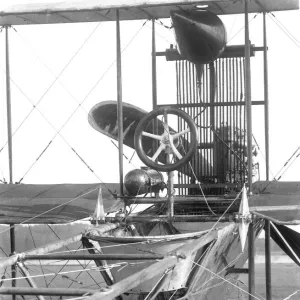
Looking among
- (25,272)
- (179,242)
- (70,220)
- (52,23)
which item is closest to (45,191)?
(70,220)

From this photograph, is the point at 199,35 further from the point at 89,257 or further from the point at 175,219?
the point at 89,257

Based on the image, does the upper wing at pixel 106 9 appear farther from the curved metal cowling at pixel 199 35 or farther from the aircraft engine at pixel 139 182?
the aircraft engine at pixel 139 182

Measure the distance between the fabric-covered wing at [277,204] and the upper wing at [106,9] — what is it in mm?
3463

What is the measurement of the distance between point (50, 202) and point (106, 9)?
13.5 ft

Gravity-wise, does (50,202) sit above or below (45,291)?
above

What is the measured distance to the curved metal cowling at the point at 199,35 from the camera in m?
12.7

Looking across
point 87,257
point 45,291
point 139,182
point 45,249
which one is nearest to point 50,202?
point 139,182

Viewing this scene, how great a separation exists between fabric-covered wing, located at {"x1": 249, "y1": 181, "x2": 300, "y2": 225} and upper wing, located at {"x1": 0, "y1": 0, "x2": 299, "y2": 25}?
3.46m

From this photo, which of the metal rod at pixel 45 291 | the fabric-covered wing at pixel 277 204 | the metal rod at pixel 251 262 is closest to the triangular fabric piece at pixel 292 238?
the fabric-covered wing at pixel 277 204

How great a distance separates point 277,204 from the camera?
11.4 m

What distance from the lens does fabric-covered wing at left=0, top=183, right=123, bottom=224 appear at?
500 inches

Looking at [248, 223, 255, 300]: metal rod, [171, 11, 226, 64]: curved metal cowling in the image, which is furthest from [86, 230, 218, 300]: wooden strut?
[171, 11, 226, 64]: curved metal cowling

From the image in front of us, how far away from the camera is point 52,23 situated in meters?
14.6

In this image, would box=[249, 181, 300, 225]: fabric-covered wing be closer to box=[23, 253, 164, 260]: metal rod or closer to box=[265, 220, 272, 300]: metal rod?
box=[265, 220, 272, 300]: metal rod
